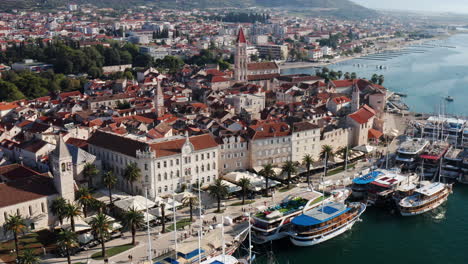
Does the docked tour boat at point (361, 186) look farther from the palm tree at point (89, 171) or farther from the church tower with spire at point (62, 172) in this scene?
the church tower with spire at point (62, 172)

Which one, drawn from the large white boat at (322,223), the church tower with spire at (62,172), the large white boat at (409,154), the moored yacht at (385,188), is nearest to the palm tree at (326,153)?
the moored yacht at (385,188)

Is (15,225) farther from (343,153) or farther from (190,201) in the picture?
(343,153)

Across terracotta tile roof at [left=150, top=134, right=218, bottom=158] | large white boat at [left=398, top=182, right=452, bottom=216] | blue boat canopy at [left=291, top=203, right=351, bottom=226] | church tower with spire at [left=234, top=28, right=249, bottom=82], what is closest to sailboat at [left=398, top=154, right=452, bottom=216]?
large white boat at [left=398, top=182, right=452, bottom=216]

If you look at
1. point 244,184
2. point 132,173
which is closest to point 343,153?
point 244,184

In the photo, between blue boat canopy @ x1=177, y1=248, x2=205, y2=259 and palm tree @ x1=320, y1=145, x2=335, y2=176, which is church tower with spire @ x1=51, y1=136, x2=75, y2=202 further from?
palm tree @ x1=320, y1=145, x2=335, y2=176

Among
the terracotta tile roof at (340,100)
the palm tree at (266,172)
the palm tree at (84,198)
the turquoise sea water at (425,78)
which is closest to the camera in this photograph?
the palm tree at (84,198)

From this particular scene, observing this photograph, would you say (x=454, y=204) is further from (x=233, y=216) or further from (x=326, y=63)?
(x=326, y=63)
